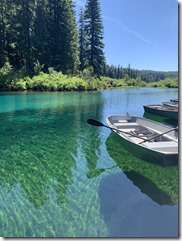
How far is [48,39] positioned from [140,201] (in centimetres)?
3349

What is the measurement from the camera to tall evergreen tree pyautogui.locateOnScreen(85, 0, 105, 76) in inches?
1366

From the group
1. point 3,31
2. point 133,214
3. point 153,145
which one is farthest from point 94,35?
point 133,214

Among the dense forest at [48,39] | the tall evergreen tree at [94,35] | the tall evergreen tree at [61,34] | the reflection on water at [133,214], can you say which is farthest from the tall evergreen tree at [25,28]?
the reflection on water at [133,214]

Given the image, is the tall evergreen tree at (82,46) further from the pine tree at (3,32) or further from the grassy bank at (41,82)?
the pine tree at (3,32)

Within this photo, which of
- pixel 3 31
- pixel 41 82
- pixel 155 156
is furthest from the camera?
pixel 3 31

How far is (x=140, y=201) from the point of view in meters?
4.13

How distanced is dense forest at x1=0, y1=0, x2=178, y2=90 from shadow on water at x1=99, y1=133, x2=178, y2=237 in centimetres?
2462

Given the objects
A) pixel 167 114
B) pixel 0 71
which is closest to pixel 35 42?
pixel 0 71

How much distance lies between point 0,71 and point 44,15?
10.4m

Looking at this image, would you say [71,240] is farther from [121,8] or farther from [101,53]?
[101,53]

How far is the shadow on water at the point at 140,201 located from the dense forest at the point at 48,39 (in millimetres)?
24622

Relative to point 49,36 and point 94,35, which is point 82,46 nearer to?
point 94,35

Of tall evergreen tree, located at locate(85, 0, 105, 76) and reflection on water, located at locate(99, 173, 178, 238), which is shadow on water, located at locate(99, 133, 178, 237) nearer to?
reflection on water, located at locate(99, 173, 178, 238)

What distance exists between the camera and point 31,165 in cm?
578
